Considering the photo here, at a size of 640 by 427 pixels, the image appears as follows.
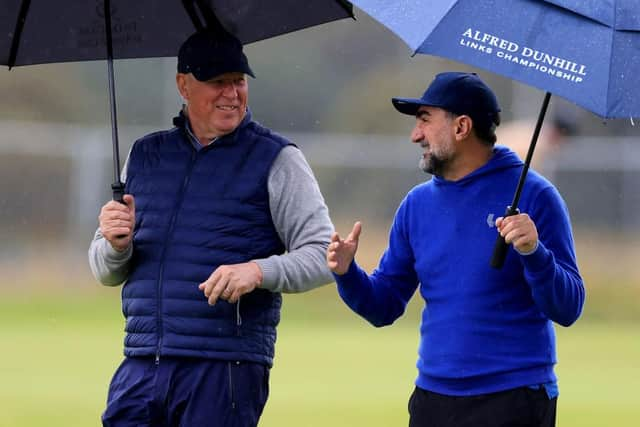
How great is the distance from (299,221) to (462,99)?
0.63 m

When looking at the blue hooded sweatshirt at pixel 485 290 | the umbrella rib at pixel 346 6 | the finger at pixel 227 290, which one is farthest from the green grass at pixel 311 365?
the finger at pixel 227 290

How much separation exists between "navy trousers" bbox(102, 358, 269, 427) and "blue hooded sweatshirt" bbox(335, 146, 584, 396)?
0.44 metres

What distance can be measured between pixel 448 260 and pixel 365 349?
31.8ft

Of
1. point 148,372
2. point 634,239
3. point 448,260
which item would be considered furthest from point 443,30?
point 634,239

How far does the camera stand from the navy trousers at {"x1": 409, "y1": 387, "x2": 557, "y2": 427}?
14.8ft

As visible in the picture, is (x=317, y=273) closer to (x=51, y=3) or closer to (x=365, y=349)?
(x=51, y=3)

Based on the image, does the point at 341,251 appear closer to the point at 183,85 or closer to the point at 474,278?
the point at 474,278

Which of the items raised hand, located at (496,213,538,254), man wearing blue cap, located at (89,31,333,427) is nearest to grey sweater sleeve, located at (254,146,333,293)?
man wearing blue cap, located at (89,31,333,427)

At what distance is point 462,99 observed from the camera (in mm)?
4695

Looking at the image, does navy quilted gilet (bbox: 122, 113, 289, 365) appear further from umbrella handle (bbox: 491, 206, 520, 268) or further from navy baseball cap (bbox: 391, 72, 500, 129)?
umbrella handle (bbox: 491, 206, 520, 268)

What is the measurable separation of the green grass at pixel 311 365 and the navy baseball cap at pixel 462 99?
529cm

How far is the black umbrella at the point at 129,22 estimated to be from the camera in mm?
5312

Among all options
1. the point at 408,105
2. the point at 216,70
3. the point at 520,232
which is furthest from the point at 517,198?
the point at 216,70

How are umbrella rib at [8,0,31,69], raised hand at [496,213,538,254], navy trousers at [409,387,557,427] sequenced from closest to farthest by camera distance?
raised hand at [496,213,538,254]
navy trousers at [409,387,557,427]
umbrella rib at [8,0,31,69]
